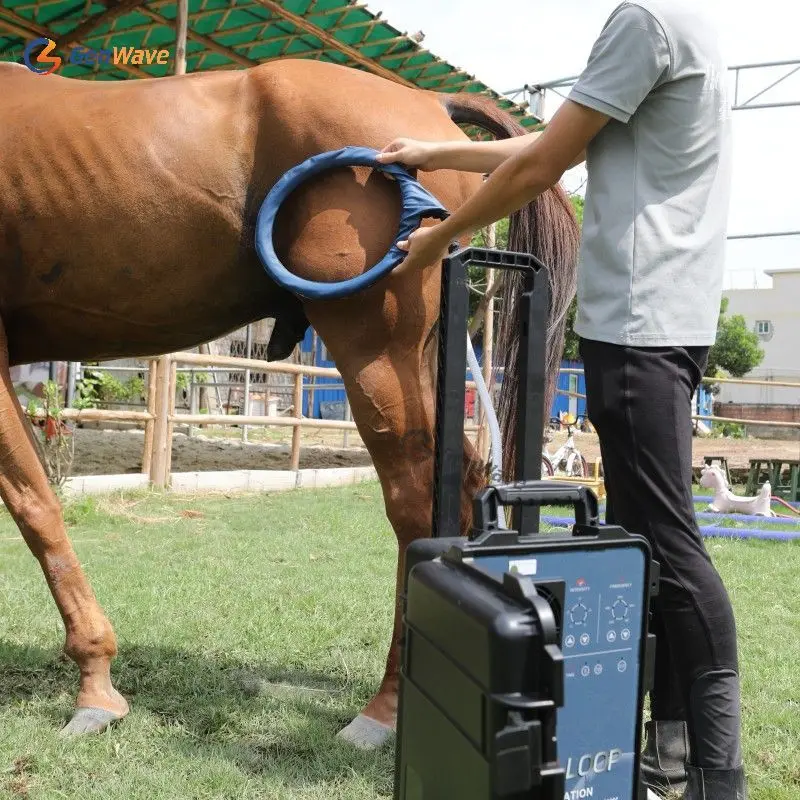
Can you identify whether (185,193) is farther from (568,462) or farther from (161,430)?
(568,462)

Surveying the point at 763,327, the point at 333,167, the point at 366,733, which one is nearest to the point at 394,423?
the point at 333,167

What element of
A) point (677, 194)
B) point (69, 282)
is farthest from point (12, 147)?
point (677, 194)

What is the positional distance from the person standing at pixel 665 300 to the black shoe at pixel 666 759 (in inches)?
8.4

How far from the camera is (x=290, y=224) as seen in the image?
2180 millimetres

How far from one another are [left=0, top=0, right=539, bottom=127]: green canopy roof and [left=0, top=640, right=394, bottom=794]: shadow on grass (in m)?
5.54

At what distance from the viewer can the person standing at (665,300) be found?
5.01ft

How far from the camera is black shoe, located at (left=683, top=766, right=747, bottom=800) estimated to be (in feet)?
4.98

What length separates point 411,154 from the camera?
201cm

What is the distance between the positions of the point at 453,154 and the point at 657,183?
583 mm

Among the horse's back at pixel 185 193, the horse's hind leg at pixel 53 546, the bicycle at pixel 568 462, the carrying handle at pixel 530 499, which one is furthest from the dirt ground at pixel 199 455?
the carrying handle at pixel 530 499

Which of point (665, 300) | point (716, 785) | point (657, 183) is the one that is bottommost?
point (716, 785)

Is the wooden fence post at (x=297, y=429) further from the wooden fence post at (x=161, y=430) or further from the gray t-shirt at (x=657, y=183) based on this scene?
A: the gray t-shirt at (x=657, y=183)

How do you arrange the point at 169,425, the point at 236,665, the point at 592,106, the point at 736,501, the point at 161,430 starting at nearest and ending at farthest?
the point at 592,106 < the point at 236,665 < the point at 161,430 < the point at 169,425 < the point at 736,501

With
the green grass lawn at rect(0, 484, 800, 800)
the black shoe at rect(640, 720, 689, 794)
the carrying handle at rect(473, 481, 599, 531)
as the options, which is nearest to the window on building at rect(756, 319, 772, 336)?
the green grass lawn at rect(0, 484, 800, 800)
